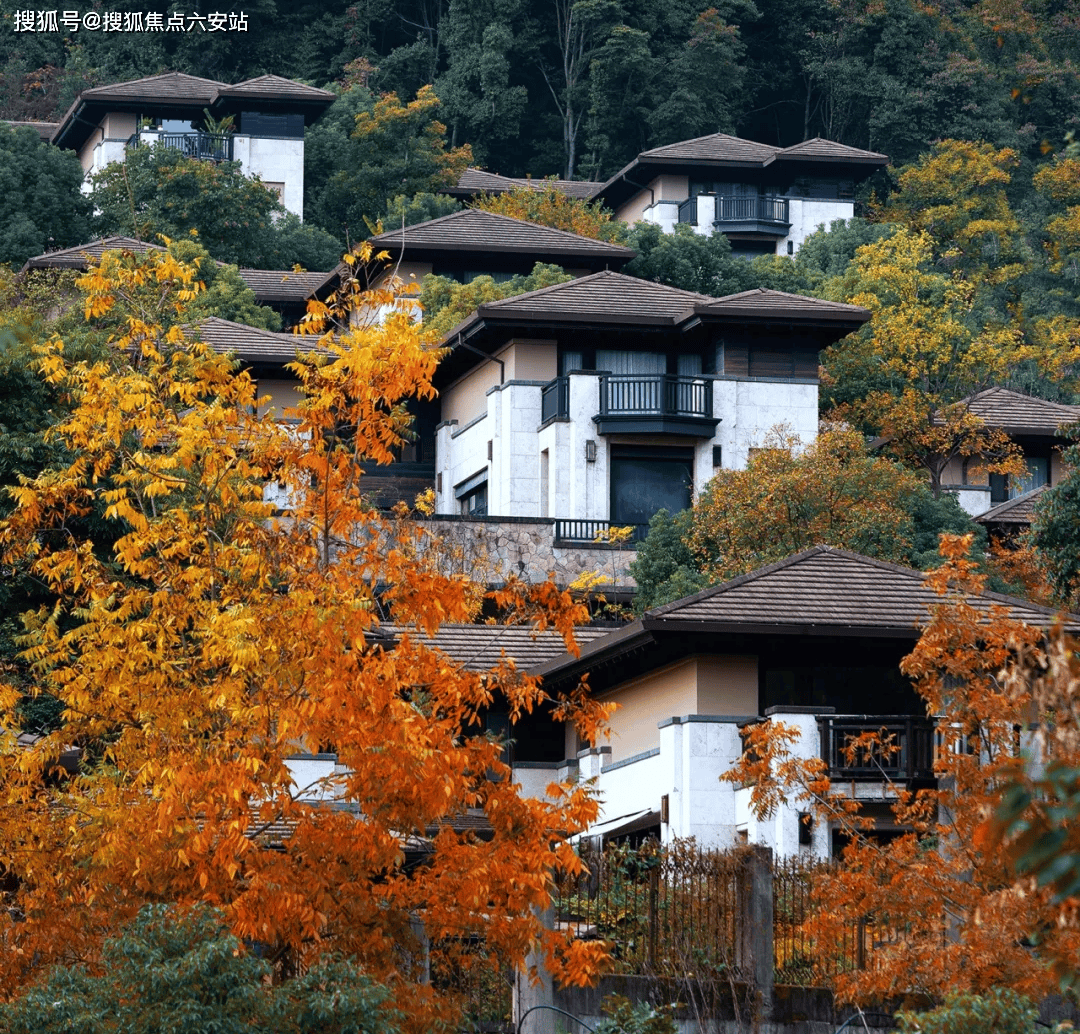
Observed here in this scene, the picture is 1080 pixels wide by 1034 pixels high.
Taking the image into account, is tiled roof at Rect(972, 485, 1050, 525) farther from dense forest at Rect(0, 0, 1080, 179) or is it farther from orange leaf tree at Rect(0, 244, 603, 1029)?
dense forest at Rect(0, 0, 1080, 179)

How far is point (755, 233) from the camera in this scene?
78250 mm

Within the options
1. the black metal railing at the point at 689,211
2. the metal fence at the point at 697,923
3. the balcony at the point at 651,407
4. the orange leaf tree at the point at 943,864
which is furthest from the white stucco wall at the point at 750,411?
the black metal railing at the point at 689,211

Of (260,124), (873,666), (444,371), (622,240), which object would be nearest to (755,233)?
(622,240)

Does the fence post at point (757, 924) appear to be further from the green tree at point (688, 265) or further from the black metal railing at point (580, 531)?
the green tree at point (688, 265)

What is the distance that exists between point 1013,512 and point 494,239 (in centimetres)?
1780

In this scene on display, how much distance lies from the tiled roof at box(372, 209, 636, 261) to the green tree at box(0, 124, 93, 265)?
12.3 meters

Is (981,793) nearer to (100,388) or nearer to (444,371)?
(100,388)

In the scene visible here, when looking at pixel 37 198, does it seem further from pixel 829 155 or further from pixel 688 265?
pixel 829 155

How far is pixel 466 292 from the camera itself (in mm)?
55750

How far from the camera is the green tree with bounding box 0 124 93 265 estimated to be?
66062 mm

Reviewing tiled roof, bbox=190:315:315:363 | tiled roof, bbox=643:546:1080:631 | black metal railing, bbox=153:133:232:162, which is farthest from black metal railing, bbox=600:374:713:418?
black metal railing, bbox=153:133:232:162


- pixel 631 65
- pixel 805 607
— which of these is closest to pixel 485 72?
pixel 631 65

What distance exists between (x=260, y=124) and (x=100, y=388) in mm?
64932

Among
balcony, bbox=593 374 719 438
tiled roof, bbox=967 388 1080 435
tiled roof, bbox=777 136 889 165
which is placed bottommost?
balcony, bbox=593 374 719 438
